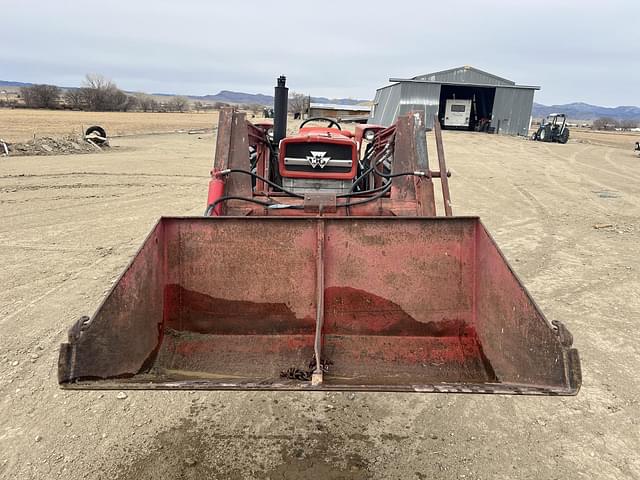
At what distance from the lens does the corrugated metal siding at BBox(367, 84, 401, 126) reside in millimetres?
29275

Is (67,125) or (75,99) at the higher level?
(75,99)

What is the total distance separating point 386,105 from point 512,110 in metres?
7.70

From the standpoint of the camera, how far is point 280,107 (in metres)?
5.17

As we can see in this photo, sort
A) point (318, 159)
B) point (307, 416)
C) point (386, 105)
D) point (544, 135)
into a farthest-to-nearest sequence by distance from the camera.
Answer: point (386, 105) → point (544, 135) → point (318, 159) → point (307, 416)

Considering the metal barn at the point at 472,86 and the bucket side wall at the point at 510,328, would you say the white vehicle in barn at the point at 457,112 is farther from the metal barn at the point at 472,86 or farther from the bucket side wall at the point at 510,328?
the bucket side wall at the point at 510,328

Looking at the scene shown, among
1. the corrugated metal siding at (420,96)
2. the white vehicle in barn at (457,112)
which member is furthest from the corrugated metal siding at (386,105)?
the white vehicle in barn at (457,112)

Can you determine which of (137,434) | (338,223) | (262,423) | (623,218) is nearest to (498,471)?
(262,423)

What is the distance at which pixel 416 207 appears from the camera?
4.18 metres

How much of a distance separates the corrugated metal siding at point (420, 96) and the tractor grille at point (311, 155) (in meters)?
24.8

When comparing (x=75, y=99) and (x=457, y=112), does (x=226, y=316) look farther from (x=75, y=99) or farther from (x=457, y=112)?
(x=75, y=99)

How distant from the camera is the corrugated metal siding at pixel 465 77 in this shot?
29422 millimetres

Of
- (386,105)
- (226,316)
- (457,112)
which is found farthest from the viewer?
(386,105)

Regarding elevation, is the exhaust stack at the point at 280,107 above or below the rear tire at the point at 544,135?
above

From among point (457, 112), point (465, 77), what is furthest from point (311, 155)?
point (457, 112)
